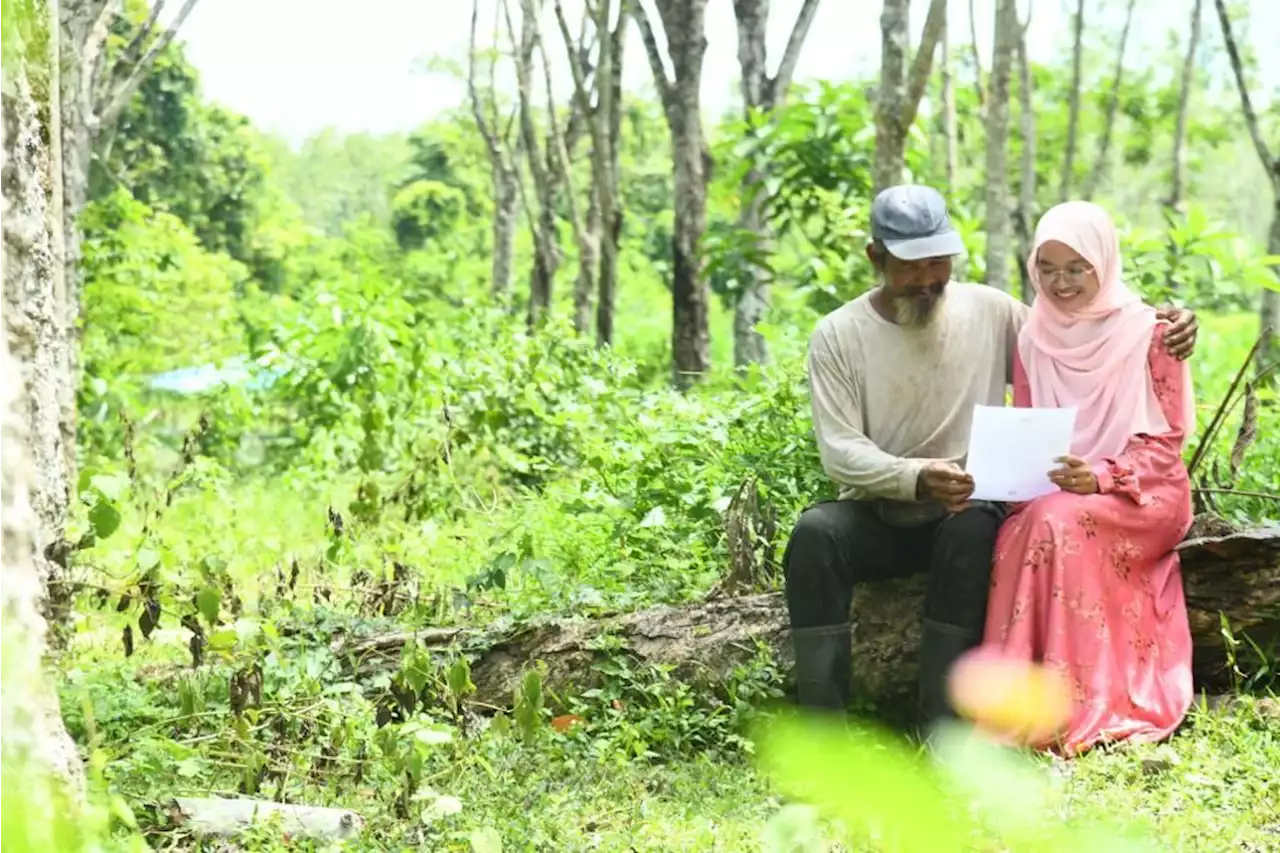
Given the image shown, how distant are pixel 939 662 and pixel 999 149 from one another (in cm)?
→ 467

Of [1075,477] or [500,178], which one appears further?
[500,178]

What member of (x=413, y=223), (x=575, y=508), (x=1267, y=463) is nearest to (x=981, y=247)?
(x=1267, y=463)

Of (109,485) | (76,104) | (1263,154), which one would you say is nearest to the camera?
(109,485)

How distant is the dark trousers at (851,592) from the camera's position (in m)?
3.95

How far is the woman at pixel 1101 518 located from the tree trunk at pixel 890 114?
7.35 feet

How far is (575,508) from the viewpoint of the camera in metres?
5.64

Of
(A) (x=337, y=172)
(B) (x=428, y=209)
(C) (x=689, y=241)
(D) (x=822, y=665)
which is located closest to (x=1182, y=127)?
(C) (x=689, y=241)

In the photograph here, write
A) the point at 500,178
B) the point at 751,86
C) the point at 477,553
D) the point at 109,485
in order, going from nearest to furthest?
the point at 109,485 < the point at 477,553 < the point at 751,86 < the point at 500,178

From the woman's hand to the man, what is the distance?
216 millimetres

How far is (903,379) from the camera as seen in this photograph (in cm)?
418

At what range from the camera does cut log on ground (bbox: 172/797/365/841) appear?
3244mm

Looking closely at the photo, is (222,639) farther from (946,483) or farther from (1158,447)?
(1158,447)

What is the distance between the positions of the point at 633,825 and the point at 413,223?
91.5ft

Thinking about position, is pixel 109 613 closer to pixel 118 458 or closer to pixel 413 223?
pixel 118 458
